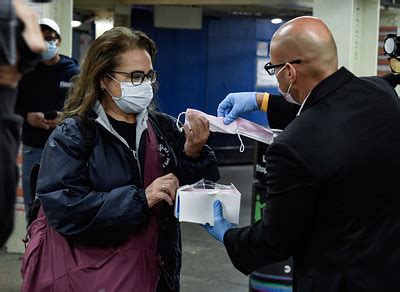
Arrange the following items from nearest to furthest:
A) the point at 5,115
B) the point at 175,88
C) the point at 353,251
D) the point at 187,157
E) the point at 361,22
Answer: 1. the point at 5,115
2. the point at 353,251
3. the point at 187,157
4. the point at 361,22
5. the point at 175,88

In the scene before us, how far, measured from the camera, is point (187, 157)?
281 centimetres

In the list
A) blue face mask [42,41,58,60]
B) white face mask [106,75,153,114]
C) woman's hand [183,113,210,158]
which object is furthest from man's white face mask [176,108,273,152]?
blue face mask [42,41,58,60]

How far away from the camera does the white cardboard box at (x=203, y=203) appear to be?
2.58 meters

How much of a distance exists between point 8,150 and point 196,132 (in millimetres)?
1452

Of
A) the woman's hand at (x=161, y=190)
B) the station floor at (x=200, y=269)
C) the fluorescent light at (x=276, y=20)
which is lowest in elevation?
the station floor at (x=200, y=269)

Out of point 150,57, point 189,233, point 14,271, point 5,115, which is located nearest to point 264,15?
point 189,233

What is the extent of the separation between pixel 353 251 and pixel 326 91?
521mm

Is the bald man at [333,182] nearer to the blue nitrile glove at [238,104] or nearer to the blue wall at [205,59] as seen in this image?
the blue nitrile glove at [238,104]

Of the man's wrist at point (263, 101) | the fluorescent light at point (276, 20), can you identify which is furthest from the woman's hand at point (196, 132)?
the fluorescent light at point (276, 20)

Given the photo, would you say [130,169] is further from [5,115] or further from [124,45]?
[5,115]

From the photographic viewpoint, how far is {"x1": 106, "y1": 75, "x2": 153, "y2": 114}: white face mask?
2.72 m

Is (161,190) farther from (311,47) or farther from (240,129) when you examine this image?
(311,47)

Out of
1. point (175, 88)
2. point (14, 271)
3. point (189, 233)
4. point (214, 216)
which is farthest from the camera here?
point (175, 88)

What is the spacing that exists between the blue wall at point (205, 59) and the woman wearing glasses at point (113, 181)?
8.39 meters
